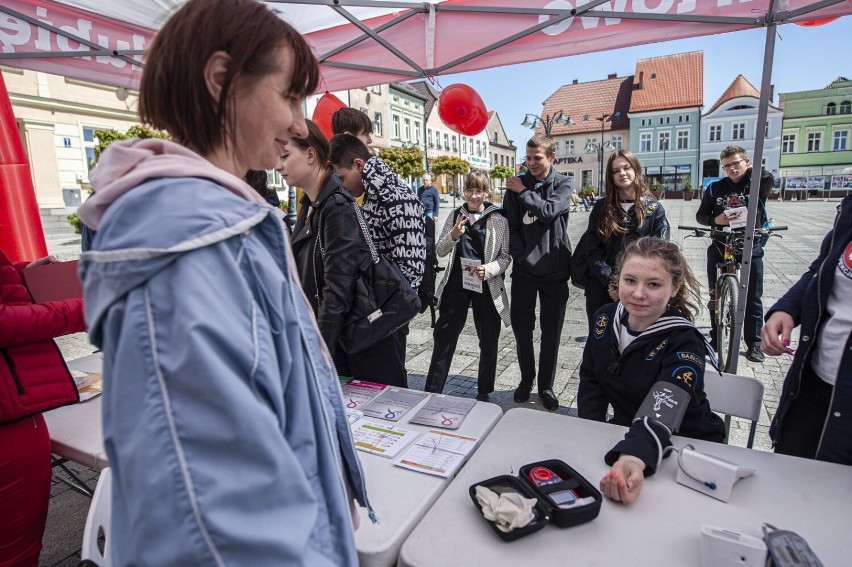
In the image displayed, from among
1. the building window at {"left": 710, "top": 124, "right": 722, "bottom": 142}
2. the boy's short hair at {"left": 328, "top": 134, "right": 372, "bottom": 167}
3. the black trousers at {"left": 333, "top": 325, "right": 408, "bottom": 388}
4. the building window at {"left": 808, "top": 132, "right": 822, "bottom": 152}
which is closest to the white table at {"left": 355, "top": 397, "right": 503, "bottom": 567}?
the black trousers at {"left": 333, "top": 325, "right": 408, "bottom": 388}

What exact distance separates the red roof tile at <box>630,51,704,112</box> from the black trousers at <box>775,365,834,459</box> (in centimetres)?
5353

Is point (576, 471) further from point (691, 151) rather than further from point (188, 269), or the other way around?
point (691, 151)

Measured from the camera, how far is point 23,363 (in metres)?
1.70

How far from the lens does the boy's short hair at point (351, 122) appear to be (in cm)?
329

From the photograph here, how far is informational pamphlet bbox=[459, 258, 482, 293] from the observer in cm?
366

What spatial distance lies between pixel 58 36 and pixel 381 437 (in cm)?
422

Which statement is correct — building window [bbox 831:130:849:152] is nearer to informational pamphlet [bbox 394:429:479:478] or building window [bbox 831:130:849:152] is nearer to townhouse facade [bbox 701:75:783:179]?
townhouse facade [bbox 701:75:783:179]

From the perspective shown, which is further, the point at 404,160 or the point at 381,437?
the point at 404,160

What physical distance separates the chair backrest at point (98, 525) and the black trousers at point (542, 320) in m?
2.90

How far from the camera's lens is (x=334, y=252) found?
89.5 inches

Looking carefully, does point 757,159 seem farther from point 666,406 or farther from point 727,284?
point 666,406

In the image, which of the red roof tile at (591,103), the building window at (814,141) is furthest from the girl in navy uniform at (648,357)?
the building window at (814,141)

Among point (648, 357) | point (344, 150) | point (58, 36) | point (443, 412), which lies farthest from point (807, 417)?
point (58, 36)

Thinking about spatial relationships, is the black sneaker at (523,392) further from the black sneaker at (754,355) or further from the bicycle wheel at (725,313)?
the black sneaker at (754,355)
